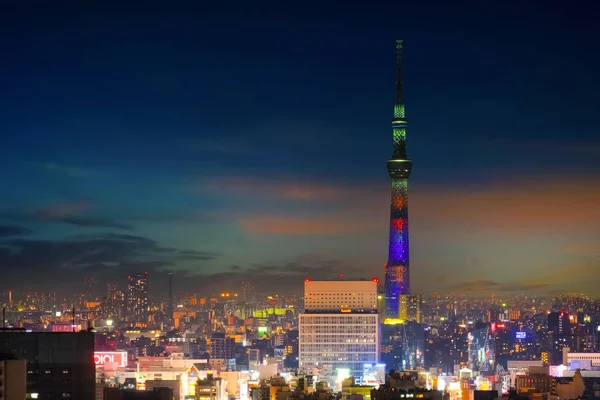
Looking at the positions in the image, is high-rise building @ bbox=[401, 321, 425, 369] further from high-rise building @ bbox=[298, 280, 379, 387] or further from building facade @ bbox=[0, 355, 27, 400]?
building facade @ bbox=[0, 355, 27, 400]

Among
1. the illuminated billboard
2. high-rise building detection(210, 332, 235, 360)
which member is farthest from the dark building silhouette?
high-rise building detection(210, 332, 235, 360)

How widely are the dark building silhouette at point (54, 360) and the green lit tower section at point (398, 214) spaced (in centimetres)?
5563

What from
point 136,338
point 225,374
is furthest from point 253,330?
point 225,374

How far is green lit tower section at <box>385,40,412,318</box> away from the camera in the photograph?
81.8m

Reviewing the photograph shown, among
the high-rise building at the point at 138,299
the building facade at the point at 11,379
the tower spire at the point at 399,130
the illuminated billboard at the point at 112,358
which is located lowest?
the illuminated billboard at the point at 112,358

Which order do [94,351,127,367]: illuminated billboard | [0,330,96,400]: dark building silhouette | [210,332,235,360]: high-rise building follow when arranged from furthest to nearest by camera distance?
[210,332,235,360]: high-rise building < [94,351,127,367]: illuminated billboard < [0,330,96,400]: dark building silhouette

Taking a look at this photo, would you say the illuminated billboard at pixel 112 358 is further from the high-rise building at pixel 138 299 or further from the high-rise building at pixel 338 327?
the high-rise building at pixel 138 299

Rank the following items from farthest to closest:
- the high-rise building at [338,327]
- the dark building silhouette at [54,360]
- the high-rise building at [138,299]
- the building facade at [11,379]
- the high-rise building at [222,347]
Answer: the high-rise building at [138,299] < the high-rise building at [222,347] < the high-rise building at [338,327] < the dark building silhouette at [54,360] < the building facade at [11,379]

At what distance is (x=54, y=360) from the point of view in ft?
83.1

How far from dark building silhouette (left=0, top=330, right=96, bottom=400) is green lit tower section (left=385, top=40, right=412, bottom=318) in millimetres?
55626

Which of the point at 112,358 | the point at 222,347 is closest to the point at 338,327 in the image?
the point at 222,347

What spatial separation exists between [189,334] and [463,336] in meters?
19.4

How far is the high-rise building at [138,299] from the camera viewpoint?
89.1 metres

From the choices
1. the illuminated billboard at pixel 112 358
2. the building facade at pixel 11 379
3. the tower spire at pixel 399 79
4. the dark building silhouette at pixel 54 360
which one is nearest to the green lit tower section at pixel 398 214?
the tower spire at pixel 399 79
